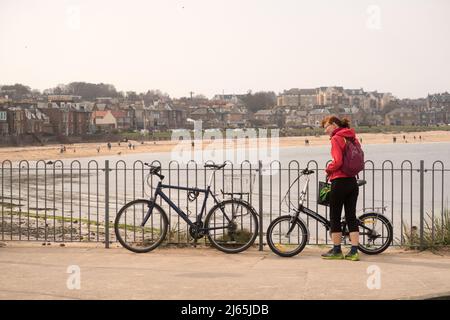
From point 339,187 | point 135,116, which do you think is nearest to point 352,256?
point 339,187

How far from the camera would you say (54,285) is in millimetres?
7316

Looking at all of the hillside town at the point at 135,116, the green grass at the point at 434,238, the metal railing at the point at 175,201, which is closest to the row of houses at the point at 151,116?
the hillside town at the point at 135,116

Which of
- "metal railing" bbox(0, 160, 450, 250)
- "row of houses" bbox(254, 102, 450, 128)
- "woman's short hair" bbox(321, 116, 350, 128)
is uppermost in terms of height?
"row of houses" bbox(254, 102, 450, 128)

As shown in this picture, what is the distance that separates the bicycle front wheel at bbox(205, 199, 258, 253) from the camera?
30.6ft

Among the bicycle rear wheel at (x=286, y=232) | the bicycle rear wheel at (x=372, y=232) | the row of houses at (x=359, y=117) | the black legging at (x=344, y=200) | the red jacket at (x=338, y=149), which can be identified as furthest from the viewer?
the row of houses at (x=359, y=117)

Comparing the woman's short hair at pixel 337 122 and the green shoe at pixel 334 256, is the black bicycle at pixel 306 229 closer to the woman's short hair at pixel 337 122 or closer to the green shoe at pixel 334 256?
the green shoe at pixel 334 256

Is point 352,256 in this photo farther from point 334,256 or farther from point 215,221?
point 215,221

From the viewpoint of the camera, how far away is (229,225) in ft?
31.0

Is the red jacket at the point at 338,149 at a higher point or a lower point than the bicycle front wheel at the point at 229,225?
higher

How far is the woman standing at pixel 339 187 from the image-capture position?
28.6 feet

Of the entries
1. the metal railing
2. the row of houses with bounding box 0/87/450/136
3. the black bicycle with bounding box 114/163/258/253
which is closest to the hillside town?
the row of houses with bounding box 0/87/450/136

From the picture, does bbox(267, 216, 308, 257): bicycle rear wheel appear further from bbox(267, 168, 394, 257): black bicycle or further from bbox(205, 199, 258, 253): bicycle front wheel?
bbox(205, 199, 258, 253): bicycle front wheel
